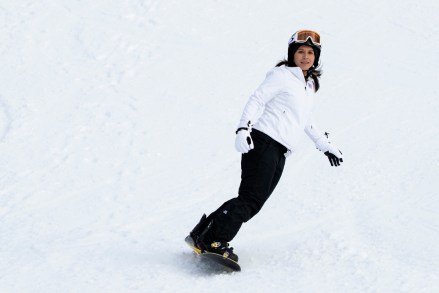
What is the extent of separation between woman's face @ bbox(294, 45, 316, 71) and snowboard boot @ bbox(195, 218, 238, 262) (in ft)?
3.82

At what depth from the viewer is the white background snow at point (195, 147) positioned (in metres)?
3.99

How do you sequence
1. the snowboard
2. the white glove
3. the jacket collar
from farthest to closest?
the jacket collar → the snowboard → the white glove

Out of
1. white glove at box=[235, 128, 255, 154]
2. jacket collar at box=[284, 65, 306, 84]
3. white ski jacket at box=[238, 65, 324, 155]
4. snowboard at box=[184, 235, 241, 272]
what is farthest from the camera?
jacket collar at box=[284, 65, 306, 84]

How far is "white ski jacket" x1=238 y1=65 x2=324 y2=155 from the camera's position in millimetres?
3941

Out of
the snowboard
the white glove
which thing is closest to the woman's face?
the white glove

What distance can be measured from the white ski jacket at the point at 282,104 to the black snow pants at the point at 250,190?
7cm

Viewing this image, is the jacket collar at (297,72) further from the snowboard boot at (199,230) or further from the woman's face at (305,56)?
the snowboard boot at (199,230)

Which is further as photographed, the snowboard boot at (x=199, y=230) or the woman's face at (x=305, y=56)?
the woman's face at (x=305, y=56)

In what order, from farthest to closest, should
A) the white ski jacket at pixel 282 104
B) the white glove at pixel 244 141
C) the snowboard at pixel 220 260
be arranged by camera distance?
the white ski jacket at pixel 282 104, the snowboard at pixel 220 260, the white glove at pixel 244 141

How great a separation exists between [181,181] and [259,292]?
2291 millimetres

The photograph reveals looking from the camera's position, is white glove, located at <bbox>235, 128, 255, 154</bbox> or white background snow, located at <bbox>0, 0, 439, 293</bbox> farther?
white background snow, located at <bbox>0, 0, 439, 293</bbox>

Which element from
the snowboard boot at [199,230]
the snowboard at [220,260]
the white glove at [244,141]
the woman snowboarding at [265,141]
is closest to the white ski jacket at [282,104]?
the woman snowboarding at [265,141]

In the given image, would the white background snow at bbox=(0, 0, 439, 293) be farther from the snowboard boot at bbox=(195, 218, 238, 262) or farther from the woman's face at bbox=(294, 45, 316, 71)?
the woman's face at bbox=(294, 45, 316, 71)

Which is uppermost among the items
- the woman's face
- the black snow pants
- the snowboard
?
the woman's face
